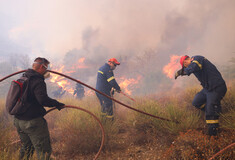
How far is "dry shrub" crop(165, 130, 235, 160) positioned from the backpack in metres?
2.75

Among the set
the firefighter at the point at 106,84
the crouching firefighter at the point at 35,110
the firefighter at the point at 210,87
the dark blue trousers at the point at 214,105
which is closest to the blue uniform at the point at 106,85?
the firefighter at the point at 106,84

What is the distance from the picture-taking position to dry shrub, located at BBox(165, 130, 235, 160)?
7.14 feet

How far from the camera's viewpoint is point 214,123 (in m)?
2.77

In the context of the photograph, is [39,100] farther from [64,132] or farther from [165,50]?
[165,50]

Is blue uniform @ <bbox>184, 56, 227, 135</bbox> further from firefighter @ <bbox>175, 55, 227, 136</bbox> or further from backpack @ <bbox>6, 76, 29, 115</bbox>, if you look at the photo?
backpack @ <bbox>6, 76, 29, 115</bbox>

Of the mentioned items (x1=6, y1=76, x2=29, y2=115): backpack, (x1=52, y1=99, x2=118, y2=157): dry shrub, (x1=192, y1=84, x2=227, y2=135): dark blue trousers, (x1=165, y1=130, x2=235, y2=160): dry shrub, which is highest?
(x1=6, y1=76, x2=29, y2=115): backpack

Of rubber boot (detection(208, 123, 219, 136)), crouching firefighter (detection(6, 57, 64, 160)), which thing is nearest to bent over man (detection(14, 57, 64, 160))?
crouching firefighter (detection(6, 57, 64, 160))

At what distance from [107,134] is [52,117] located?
12.8ft

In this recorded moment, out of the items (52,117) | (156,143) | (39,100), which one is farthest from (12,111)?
(52,117)

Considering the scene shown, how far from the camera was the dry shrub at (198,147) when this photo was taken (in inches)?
85.7

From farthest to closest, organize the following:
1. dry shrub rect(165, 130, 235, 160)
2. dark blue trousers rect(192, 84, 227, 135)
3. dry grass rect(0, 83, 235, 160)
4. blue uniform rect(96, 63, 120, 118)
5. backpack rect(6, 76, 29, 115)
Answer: blue uniform rect(96, 63, 120, 118) → dark blue trousers rect(192, 84, 227, 135) → dry grass rect(0, 83, 235, 160) → dry shrub rect(165, 130, 235, 160) → backpack rect(6, 76, 29, 115)

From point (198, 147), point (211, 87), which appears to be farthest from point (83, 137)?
point (211, 87)

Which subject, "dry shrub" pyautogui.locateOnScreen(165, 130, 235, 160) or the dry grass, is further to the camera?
the dry grass

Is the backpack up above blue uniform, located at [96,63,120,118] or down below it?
above
